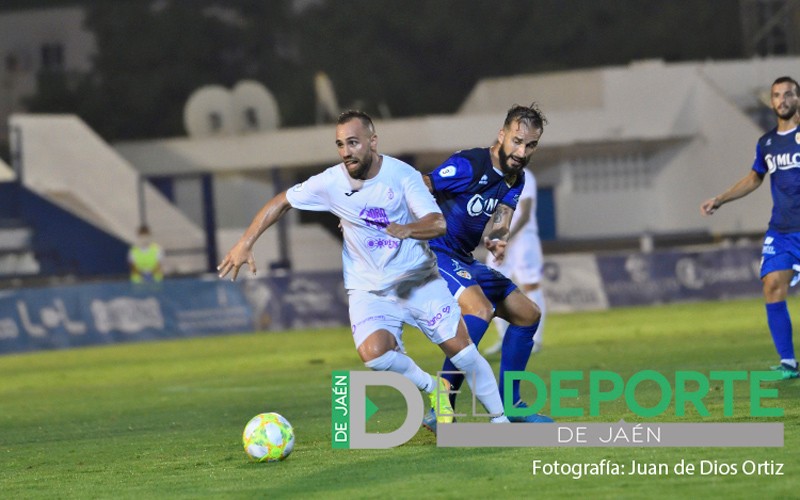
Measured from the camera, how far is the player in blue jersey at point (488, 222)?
958 cm

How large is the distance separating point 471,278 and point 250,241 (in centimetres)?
163

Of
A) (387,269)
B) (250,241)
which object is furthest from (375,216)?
(250,241)

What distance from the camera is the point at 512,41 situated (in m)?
66.4

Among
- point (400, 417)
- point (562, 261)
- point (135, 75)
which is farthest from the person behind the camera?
point (135, 75)

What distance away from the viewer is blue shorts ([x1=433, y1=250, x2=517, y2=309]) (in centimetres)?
976

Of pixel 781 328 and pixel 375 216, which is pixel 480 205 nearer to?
pixel 375 216

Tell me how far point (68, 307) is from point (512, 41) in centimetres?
4385

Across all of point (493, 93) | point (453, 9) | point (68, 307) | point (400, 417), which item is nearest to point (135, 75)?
point (453, 9)

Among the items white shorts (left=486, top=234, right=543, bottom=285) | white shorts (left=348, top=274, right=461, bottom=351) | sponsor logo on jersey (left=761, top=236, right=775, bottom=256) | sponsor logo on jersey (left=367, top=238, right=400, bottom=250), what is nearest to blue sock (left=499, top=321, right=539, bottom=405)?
white shorts (left=348, top=274, right=461, bottom=351)

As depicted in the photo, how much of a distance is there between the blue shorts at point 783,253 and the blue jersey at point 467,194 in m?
3.16

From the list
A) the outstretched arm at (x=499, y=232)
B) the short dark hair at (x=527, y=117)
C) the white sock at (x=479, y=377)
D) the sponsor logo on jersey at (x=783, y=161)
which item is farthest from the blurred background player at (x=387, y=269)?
the sponsor logo on jersey at (x=783, y=161)

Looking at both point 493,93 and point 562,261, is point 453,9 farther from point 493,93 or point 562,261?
point 562,261

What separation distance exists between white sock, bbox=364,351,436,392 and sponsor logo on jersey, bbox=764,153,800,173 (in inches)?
170

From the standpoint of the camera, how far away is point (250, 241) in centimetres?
904
